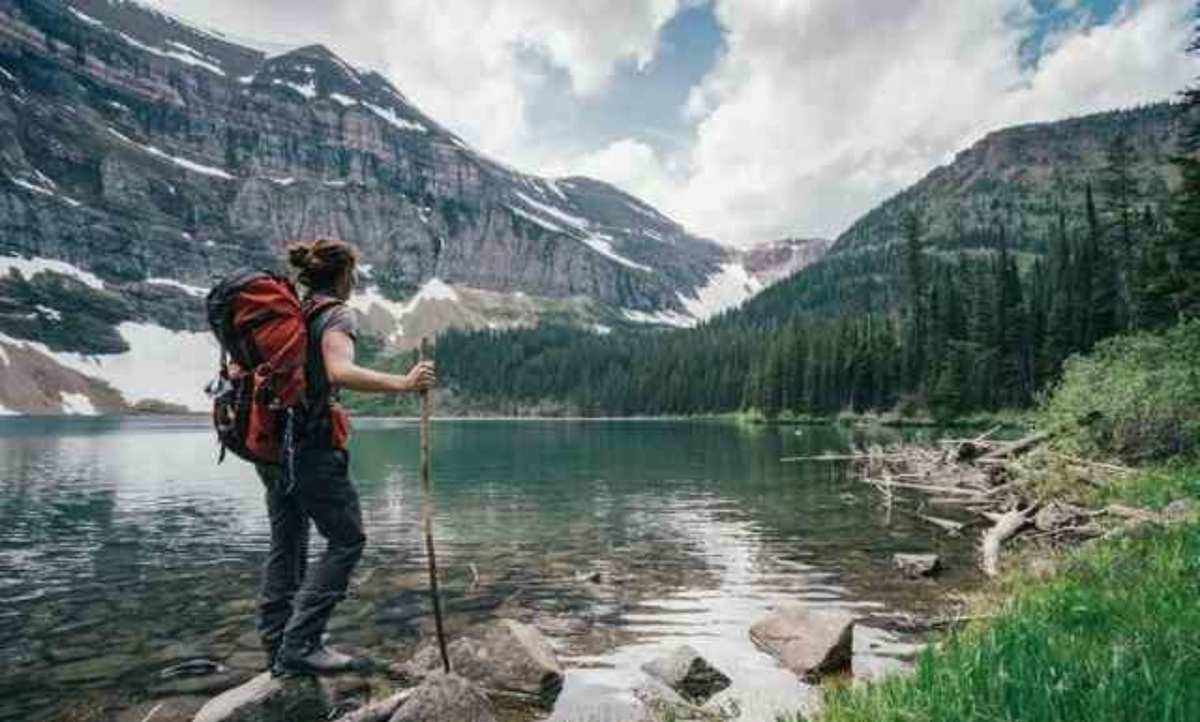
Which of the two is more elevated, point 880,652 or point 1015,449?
point 1015,449

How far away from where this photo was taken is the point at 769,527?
85.9 ft

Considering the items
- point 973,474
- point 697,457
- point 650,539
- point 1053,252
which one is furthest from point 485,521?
point 1053,252

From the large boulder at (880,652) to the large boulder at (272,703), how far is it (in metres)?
6.26

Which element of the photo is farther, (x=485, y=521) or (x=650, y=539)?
(x=485, y=521)

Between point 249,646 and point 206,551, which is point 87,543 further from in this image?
point 249,646

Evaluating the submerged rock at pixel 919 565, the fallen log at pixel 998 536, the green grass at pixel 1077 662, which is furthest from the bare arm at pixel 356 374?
the fallen log at pixel 998 536

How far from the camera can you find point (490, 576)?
19.0 meters

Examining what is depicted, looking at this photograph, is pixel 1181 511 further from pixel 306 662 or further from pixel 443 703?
pixel 306 662

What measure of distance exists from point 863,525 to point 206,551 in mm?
18677

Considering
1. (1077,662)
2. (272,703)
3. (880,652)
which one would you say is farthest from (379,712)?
(880,652)

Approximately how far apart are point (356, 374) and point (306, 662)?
10.7 ft

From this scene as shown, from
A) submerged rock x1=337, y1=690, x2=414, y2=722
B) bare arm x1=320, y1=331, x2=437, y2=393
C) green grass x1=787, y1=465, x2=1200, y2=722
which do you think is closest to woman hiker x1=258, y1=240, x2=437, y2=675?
bare arm x1=320, y1=331, x2=437, y2=393

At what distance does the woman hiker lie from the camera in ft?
26.6

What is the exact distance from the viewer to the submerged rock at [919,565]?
17531 mm
